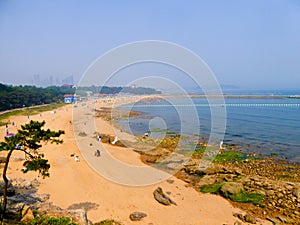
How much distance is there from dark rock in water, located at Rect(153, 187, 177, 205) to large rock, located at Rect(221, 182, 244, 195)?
292cm

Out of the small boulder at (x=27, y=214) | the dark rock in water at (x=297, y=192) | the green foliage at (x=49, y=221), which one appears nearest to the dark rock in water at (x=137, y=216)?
the green foliage at (x=49, y=221)

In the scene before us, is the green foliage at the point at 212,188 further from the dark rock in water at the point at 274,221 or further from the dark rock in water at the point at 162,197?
the dark rock in water at the point at 274,221

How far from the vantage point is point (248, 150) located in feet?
69.3

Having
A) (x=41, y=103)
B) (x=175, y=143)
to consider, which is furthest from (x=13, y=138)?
(x=41, y=103)

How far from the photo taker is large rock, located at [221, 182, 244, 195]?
1155cm

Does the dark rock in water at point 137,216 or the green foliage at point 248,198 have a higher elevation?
the dark rock in water at point 137,216

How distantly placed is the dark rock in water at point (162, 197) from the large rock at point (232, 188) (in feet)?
9.59

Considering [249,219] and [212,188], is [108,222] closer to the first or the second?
[249,219]

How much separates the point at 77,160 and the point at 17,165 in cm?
355

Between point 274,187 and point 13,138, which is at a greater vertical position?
point 13,138

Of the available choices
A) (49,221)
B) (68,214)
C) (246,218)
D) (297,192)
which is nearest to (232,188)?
(246,218)

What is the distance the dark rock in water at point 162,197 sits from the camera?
10.6 m

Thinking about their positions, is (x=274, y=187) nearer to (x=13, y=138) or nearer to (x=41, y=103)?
(x=13, y=138)

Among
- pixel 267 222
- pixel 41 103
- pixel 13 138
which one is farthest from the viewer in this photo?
pixel 41 103
